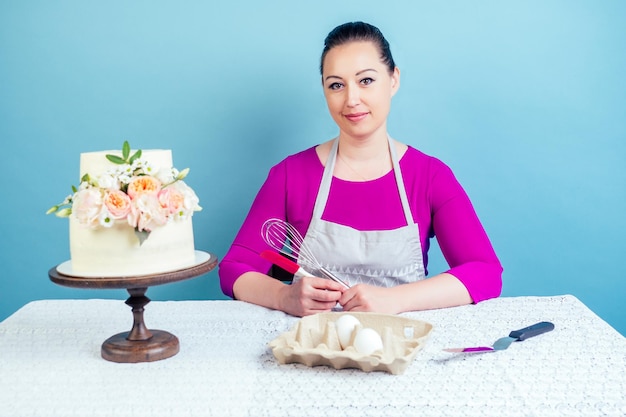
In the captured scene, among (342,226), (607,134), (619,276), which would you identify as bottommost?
(619,276)

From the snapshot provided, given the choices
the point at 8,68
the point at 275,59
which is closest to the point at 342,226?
the point at 275,59

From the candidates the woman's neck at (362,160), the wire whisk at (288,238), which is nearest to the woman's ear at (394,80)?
the woman's neck at (362,160)

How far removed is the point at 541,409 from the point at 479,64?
5.27 ft

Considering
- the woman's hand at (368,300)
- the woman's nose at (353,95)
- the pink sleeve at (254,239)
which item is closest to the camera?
the woman's hand at (368,300)

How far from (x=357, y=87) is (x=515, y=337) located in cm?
90

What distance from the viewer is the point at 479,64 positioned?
97.8 inches

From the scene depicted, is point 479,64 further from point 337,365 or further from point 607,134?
point 337,365

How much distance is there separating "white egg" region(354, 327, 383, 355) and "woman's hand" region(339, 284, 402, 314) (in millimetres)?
281

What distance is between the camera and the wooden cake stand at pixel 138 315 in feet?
4.13

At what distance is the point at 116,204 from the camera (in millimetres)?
1257

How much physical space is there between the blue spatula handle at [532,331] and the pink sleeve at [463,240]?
289 mm

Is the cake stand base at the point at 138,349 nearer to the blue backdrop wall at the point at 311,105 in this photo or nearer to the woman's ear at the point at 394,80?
the woman's ear at the point at 394,80

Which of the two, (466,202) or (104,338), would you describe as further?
(466,202)

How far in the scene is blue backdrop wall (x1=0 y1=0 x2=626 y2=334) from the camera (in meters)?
2.47
